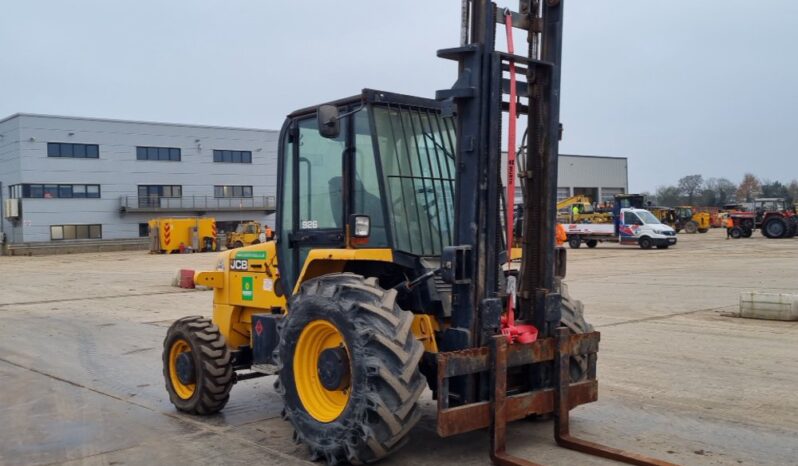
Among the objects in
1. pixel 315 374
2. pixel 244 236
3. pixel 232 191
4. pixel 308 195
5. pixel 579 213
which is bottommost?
pixel 244 236

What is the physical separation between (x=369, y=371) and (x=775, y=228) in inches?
1797

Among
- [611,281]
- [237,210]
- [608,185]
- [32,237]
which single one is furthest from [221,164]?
[611,281]

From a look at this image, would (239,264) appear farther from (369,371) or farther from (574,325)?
(574,325)

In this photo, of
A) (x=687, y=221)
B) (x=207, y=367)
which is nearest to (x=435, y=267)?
(x=207, y=367)

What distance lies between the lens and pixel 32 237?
5603 centimetres

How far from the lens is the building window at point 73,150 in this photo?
57.3 meters

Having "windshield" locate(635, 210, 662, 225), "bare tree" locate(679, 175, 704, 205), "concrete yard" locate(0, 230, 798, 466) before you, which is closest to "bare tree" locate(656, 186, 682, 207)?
"bare tree" locate(679, 175, 704, 205)

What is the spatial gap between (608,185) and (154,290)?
70.4 metres

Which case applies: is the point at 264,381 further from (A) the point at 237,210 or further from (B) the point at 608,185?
(B) the point at 608,185

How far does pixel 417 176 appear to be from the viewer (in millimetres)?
5828

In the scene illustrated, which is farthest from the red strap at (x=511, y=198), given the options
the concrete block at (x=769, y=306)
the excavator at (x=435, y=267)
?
the concrete block at (x=769, y=306)

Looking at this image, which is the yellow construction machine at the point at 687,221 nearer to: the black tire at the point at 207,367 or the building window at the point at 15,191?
the building window at the point at 15,191

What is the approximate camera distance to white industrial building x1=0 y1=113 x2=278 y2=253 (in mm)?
56531

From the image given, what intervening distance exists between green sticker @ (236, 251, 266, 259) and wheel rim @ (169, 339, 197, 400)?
3.20 ft
